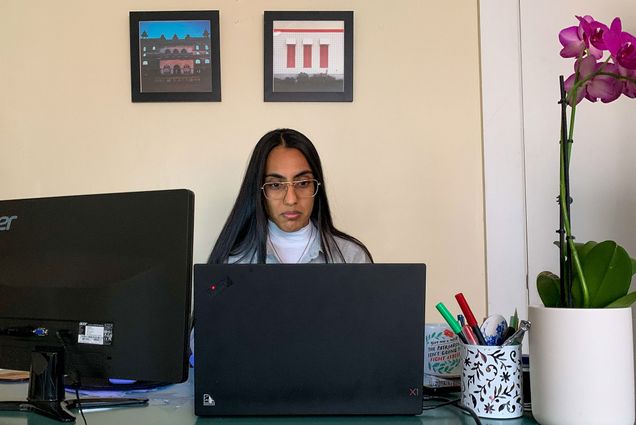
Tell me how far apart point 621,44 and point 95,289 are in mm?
848

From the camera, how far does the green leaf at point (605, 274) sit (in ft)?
3.21

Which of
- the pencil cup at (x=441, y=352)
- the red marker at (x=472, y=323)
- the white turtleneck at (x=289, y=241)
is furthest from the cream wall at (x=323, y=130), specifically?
the red marker at (x=472, y=323)

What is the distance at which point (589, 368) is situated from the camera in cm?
93

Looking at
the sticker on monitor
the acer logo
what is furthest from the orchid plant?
the acer logo

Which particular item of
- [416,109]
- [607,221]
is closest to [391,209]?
[416,109]

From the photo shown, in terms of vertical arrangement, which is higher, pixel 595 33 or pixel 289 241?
pixel 595 33

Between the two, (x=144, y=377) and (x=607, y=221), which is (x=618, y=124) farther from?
(x=144, y=377)

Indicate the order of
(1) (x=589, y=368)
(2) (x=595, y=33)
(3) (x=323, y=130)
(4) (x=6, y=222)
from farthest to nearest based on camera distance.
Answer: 1. (3) (x=323, y=130)
2. (4) (x=6, y=222)
3. (2) (x=595, y=33)
4. (1) (x=589, y=368)

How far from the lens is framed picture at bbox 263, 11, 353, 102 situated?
240 cm

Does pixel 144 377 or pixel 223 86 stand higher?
pixel 223 86

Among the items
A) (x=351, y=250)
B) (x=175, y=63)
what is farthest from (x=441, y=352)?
(x=175, y=63)

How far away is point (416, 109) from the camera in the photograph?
243 cm

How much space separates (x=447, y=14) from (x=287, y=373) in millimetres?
1757

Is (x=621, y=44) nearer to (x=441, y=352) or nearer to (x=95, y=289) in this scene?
(x=441, y=352)
